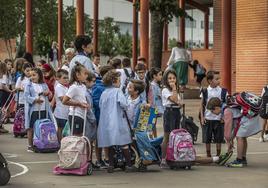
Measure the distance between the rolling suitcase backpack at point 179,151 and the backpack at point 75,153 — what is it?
142 centimetres

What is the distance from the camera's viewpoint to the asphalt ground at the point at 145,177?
1014cm

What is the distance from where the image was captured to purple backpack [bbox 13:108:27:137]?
16422 millimetres

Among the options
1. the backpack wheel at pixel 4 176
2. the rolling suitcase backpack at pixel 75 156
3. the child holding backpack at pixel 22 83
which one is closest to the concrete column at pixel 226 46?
the child holding backpack at pixel 22 83

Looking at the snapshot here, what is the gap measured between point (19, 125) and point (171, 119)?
555 cm

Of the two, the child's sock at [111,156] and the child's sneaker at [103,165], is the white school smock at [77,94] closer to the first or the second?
the child's sock at [111,156]

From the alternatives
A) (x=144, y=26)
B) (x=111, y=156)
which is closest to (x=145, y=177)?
(x=111, y=156)

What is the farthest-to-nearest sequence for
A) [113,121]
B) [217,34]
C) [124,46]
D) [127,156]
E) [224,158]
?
[124,46]
[217,34]
[224,158]
[127,156]
[113,121]

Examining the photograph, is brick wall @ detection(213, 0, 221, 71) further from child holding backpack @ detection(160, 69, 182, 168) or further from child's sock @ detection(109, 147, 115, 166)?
child's sock @ detection(109, 147, 115, 166)

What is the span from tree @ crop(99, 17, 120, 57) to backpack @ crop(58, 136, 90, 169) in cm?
4982

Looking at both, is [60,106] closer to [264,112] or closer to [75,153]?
[75,153]

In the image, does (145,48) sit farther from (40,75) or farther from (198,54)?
(198,54)

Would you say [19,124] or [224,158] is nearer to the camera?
[224,158]

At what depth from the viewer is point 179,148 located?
11.5 metres

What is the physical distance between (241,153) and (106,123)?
7.73 feet
